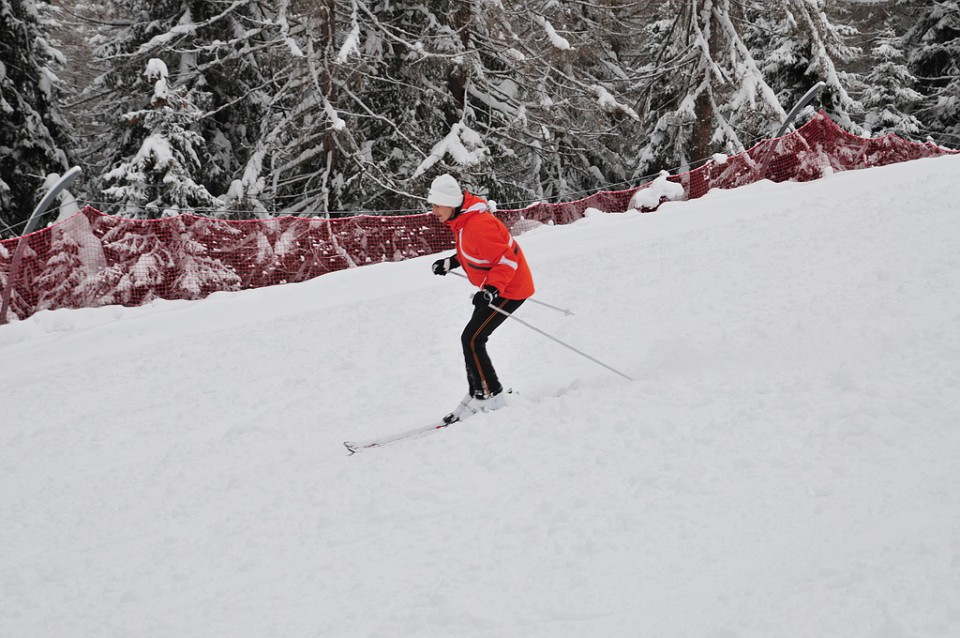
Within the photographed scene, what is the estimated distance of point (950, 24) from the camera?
2564 cm

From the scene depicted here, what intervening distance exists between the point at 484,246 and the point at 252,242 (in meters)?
7.44

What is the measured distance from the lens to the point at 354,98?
1672 cm

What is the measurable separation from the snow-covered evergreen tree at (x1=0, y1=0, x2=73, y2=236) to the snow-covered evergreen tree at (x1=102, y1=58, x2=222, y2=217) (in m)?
4.29

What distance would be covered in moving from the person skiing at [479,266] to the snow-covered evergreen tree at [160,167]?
33.7ft

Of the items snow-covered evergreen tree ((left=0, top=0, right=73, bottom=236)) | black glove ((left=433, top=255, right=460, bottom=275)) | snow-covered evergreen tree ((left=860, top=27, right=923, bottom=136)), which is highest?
snow-covered evergreen tree ((left=0, top=0, right=73, bottom=236))

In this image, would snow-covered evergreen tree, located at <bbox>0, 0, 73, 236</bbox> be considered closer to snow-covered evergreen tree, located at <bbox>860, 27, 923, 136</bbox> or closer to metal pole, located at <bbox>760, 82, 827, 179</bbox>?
metal pole, located at <bbox>760, 82, 827, 179</bbox>

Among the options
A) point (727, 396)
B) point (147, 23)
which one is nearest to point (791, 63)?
point (147, 23)

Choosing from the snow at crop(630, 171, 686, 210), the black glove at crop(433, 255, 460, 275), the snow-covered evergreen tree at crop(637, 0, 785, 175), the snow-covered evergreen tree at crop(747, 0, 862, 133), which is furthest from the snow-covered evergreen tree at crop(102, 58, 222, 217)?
the snow-covered evergreen tree at crop(747, 0, 862, 133)

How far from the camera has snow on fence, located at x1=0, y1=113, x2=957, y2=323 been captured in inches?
397

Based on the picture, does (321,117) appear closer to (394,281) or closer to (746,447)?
(394,281)

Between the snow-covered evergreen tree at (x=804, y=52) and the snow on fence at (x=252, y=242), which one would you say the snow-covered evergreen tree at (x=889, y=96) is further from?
the snow on fence at (x=252, y=242)

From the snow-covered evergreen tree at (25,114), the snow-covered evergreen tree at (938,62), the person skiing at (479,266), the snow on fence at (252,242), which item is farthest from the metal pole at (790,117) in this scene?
the snow-covered evergreen tree at (25,114)

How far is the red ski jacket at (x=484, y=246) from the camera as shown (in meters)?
5.35

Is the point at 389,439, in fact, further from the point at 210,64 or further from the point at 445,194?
the point at 210,64
